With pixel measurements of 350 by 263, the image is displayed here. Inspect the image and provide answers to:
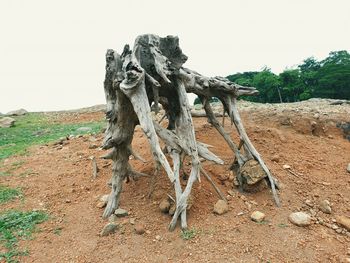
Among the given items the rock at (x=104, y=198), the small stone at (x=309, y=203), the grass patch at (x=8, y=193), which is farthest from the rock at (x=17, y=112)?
the small stone at (x=309, y=203)

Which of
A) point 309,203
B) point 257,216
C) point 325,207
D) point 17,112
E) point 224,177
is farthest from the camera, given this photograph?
point 17,112

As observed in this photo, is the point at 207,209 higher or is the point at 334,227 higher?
the point at 207,209

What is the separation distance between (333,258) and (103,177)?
11.5 feet

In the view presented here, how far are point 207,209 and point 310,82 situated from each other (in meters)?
28.1

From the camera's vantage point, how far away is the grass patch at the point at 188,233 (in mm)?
3207

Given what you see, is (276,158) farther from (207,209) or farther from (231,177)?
(207,209)

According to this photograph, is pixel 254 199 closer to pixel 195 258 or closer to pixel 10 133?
pixel 195 258

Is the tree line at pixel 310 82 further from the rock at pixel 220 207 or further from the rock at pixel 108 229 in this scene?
the rock at pixel 108 229

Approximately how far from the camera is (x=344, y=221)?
11.5 feet

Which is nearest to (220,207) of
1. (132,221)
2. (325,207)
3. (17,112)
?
(132,221)

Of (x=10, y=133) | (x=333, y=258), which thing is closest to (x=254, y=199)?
(x=333, y=258)

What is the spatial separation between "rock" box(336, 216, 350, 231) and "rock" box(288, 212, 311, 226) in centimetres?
36

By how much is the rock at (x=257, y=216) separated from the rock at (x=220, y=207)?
32cm

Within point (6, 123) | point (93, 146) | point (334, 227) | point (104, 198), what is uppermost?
point (6, 123)
